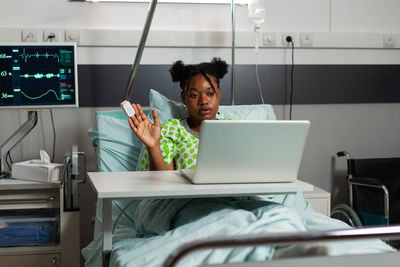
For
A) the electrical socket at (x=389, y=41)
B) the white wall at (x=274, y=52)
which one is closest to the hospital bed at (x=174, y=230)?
the white wall at (x=274, y=52)

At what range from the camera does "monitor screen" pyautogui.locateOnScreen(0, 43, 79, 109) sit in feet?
8.71

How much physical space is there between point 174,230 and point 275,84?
1.86m

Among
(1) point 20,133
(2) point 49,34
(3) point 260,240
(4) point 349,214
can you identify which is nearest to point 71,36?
(2) point 49,34

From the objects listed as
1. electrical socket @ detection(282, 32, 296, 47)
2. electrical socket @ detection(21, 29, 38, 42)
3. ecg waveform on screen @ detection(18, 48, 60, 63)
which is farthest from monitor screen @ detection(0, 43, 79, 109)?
electrical socket @ detection(282, 32, 296, 47)

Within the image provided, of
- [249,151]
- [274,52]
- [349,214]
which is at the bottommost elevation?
[349,214]

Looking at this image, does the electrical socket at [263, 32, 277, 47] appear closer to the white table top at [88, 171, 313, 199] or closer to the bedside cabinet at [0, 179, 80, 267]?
the bedside cabinet at [0, 179, 80, 267]

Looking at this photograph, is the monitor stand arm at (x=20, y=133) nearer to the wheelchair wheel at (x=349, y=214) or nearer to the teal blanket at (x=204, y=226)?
the teal blanket at (x=204, y=226)

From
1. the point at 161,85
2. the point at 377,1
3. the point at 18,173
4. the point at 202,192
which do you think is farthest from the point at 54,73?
the point at 377,1

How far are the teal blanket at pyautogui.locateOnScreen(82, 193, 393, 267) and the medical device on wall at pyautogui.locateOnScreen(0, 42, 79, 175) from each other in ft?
3.09

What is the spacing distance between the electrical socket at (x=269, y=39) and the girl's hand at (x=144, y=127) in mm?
1430

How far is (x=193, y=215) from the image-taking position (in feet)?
5.90

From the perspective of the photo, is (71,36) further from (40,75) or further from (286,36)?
(286,36)

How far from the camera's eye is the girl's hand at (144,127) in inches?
79.9

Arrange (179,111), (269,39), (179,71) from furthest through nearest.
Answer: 1. (269,39)
2. (179,111)
3. (179,71)
